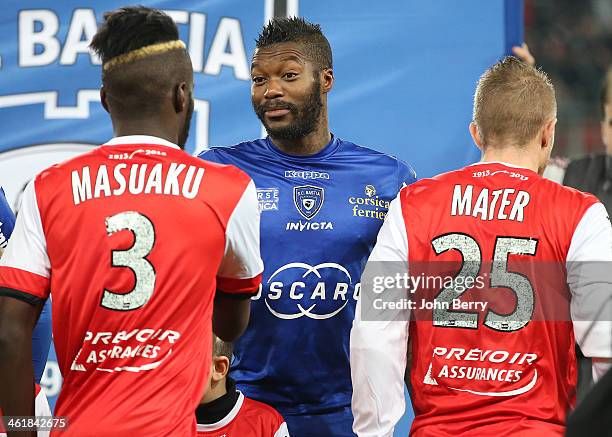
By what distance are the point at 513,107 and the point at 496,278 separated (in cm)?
55

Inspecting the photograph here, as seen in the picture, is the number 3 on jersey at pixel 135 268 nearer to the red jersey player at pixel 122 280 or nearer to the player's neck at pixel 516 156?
the red jersey player at pixel 122 280

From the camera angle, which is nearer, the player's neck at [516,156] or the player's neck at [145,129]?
the player's neck at [145,129]

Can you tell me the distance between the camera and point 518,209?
2.91 metres

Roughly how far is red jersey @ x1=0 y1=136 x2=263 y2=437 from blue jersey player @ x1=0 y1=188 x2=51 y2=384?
100 centimetres

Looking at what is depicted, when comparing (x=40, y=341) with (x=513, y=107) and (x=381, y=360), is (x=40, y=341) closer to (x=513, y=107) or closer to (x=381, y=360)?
(x=381, y=360)

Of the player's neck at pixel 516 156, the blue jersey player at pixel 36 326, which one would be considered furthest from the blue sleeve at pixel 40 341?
the player's neck at pixel 516 156

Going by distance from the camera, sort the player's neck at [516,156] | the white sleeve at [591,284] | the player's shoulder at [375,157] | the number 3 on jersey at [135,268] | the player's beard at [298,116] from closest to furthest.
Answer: the number 3 on jersey at [135,268]
the white sleeve at [591,284]
the player's neck at [516,156]
the player's beard at [298,116]
the player's shoulder at [375,157]

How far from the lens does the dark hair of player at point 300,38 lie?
3.59 m

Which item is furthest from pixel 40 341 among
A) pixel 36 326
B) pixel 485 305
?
pixel 485 305

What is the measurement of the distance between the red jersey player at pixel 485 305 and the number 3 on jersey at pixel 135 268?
32.6 inches

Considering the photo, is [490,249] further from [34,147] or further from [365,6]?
[34,147]

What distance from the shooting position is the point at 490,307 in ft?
9.50

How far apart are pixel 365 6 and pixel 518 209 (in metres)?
1.78

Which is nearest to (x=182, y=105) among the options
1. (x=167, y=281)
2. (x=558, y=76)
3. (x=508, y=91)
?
(x=167, y=281)
